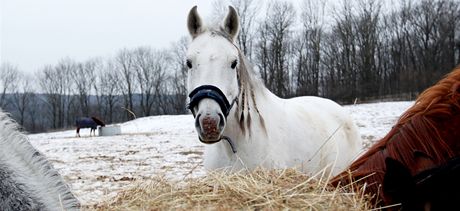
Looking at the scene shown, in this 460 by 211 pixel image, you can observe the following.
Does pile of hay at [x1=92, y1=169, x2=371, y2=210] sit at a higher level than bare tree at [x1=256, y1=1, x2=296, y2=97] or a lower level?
lower

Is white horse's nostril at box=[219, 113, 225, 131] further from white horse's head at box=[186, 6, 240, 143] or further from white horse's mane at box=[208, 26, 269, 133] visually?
white horse's mane at box=[208, 26, 269, 133]

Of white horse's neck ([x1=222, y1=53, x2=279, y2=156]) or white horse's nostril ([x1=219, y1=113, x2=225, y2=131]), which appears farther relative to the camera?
white horse's neck ([x1=222, y1=53, x2=279, y2=156])

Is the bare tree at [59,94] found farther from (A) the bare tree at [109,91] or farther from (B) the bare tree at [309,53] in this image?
(B) the bare tree at [309,53]

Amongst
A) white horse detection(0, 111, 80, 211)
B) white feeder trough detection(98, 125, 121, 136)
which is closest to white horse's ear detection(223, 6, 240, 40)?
→ white horse detection(0, 111, 80, 211)

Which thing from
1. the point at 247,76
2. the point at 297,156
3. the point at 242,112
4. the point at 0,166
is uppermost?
the point at 247,76

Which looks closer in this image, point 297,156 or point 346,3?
point 297,156

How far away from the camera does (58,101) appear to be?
59.0m

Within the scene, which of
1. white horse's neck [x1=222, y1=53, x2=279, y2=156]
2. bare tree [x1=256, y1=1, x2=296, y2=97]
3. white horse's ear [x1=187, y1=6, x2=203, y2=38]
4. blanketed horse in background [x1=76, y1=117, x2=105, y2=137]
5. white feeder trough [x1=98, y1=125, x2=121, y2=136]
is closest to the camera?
white horse's neck [x1=222, y1=53, x2=279, y2=156]

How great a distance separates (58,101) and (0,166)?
2469 inches

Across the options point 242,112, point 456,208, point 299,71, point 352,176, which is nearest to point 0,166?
point 352,176

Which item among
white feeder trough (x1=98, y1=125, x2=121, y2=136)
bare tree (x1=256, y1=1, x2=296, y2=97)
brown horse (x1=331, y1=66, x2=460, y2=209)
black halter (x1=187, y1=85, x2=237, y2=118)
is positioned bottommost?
white feeder trough (x1=98, y1=125, x2=121, y2=136)

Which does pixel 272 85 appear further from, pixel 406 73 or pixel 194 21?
pixel 194 21

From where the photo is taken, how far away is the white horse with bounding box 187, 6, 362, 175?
9.62 feet

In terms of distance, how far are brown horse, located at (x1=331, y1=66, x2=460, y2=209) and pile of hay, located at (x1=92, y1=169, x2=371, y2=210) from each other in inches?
4.6
